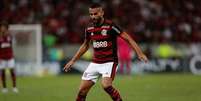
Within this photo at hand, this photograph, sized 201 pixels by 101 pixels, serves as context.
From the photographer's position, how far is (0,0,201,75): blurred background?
1214 inches

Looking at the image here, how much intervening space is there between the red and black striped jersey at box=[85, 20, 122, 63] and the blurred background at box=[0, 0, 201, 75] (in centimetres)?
1757

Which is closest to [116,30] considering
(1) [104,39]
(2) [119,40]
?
(1) [104,39]

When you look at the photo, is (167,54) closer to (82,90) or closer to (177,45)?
(177,45)

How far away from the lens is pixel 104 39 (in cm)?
1263

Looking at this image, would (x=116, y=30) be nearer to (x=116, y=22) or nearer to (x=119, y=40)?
(x=119, y=40)

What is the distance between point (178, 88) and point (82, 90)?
8475 mm

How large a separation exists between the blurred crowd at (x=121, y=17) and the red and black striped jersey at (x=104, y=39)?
1968cm

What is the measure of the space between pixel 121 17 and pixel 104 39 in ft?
69.8

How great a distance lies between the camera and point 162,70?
1225 inches

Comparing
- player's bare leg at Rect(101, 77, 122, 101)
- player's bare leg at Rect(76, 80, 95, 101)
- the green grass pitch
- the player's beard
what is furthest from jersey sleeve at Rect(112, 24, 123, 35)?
the green grass pitch

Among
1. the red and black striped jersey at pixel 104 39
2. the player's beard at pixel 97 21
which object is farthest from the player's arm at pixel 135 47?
the player's beard at pixel 97 21

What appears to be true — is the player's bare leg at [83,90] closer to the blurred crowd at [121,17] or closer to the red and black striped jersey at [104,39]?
the red and black striped jersey at [104,39]

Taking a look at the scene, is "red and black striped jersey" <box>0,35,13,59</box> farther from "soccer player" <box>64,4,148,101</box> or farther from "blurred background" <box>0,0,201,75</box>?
"blurred background" <box>0,0,201,75</box>

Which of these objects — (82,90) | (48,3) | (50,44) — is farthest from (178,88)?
(48,3)
